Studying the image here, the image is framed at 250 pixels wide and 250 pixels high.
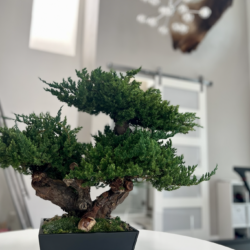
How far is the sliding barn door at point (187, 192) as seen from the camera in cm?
309

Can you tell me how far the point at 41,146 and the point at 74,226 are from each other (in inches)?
9.3

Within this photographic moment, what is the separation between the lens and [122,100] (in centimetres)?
69

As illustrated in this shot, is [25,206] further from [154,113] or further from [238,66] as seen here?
[238,66]

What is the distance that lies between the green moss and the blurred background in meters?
1.59

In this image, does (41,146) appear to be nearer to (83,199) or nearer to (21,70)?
(83,199)

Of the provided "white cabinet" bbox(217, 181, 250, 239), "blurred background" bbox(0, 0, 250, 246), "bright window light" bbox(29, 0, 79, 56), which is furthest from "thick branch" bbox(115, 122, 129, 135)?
"white cabinet" bbox(217, 181, 250, 239)

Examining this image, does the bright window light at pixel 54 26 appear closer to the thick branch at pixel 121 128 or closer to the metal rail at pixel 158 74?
the metal rail at pixel 158 74

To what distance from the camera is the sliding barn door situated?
10.1 ft

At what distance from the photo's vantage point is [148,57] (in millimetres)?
3369

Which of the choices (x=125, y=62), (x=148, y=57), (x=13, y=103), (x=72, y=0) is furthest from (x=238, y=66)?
(x=13, y=103)

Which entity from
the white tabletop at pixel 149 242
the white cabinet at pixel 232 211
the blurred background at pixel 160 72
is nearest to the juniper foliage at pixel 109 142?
the white tabletop at pixel 149 242

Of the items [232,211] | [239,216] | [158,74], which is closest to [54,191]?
[158,74]

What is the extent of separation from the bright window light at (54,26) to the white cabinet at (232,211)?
2.50 meters

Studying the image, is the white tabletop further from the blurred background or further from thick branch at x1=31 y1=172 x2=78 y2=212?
the blurred background
